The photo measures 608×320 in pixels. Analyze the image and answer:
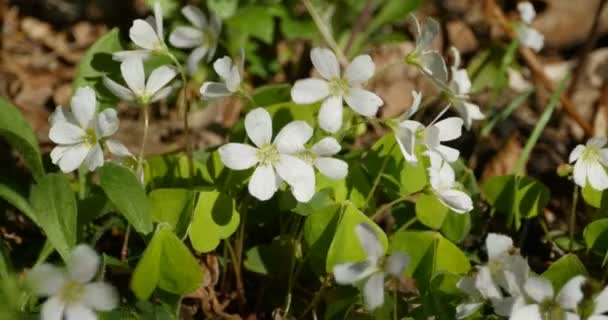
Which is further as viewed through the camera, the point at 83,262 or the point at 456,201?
the point at 456,201

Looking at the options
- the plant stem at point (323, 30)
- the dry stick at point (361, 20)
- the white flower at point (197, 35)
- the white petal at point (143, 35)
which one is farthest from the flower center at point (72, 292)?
the dry stick at point (361, 20)

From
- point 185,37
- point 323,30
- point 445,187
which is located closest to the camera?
point 445,187

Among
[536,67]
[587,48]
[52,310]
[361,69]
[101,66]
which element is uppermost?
[361,69]

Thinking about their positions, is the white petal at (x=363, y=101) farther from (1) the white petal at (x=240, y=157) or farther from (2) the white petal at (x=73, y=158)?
(2) the white petal at (x=73, y=158)

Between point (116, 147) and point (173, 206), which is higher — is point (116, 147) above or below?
above

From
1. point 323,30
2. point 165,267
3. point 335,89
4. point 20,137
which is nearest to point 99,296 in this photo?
point 165,267

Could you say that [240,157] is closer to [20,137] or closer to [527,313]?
[20,137]

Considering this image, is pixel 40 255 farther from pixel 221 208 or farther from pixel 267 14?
pixel 267 14
